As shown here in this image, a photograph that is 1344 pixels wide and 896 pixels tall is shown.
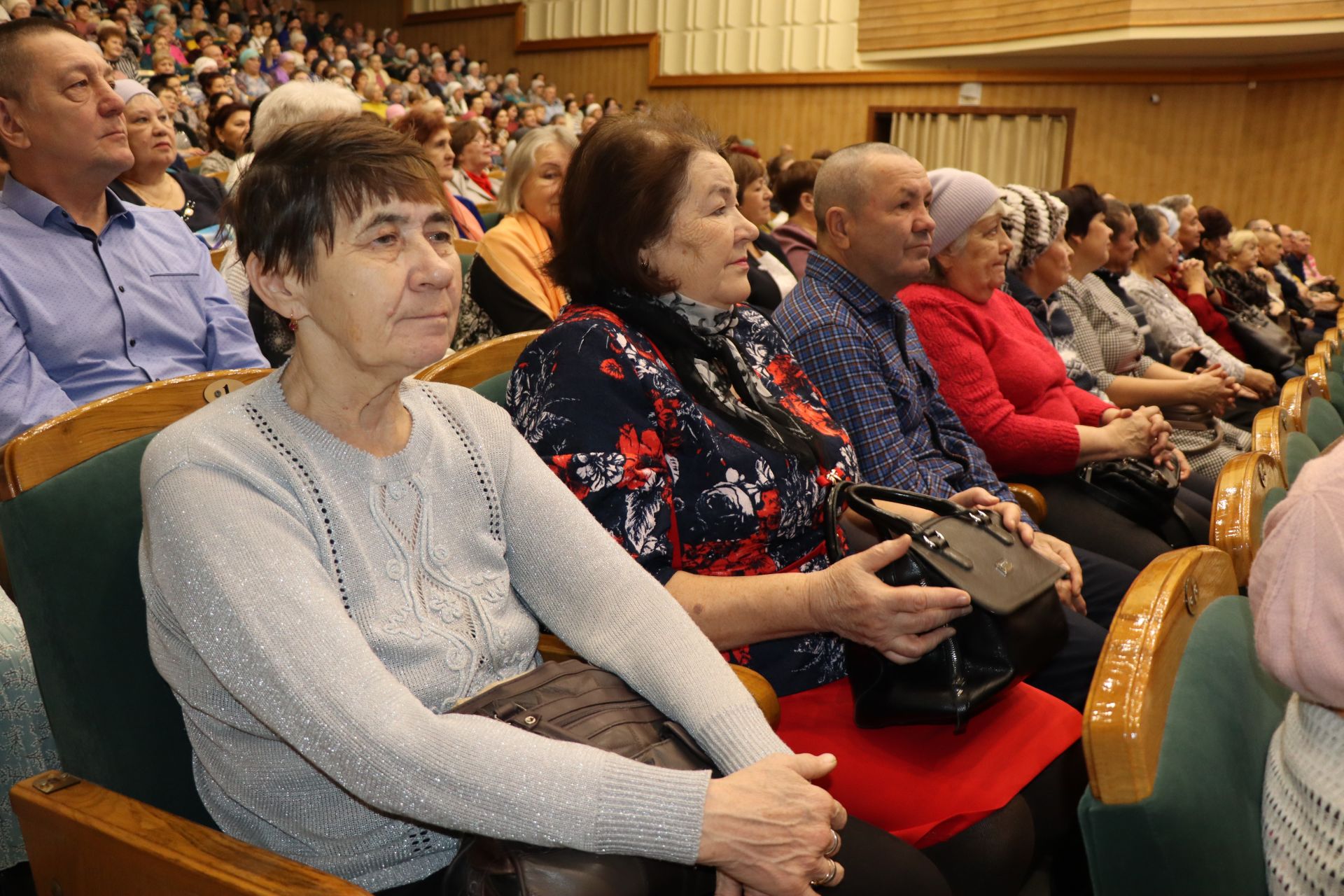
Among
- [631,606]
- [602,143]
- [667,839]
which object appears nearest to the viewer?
[667,839]

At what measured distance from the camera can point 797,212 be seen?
16.3ft

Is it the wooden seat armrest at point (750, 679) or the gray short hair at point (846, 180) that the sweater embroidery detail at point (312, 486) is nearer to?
the wooden seat armrest at point (750, 679)

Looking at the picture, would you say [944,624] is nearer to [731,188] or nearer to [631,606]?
[631,606]

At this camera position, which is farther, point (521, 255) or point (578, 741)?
point (521, 255)

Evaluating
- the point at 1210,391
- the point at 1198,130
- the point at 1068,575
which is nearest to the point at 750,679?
the point at 1068,575

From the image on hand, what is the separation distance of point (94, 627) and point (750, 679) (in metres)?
0.73

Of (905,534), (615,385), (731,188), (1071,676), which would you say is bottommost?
(1071,676)

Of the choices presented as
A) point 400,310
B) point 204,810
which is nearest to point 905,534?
point 400,310

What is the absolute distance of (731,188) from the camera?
5.37ft

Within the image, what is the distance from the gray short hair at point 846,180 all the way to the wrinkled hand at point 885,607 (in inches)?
42.0

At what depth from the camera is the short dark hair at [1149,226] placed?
14.7 feet

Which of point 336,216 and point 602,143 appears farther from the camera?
point 602,143

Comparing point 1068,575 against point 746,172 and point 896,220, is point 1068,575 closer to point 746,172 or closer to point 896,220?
point 896,220

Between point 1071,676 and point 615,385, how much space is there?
91 centimetres
